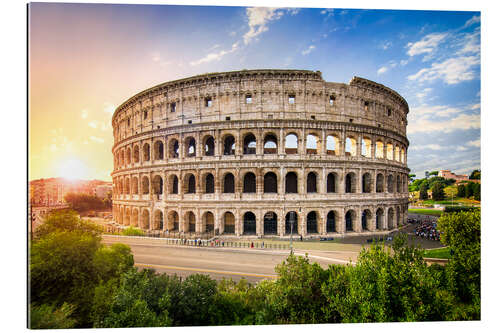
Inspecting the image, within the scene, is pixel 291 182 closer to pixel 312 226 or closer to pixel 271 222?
pixel 271 222

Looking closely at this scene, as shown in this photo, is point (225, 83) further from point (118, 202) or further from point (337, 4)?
point (118, 202)

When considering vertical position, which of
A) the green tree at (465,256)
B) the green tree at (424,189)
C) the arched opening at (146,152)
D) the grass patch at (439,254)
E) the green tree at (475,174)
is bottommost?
the grass patch at (439,254)

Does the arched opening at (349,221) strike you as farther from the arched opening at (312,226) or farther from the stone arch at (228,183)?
the stone arch at (228,183)

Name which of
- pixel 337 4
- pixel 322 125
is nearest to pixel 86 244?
pixel 337 4

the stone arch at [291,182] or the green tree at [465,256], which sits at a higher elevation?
the stone arch at [291,182]

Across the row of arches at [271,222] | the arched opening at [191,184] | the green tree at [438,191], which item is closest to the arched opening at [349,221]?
the row of arches at [271,222]

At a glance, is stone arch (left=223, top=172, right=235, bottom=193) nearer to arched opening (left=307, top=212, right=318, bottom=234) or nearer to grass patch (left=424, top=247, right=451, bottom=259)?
arched opening (left=307, top=212, right=318, bottom=234)
